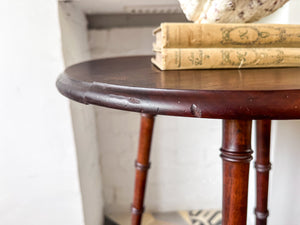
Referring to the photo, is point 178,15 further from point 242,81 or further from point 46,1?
point 242,81

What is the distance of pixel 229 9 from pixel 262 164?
0.34 metres

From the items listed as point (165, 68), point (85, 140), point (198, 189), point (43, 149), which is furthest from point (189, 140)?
→ point (165, 68)

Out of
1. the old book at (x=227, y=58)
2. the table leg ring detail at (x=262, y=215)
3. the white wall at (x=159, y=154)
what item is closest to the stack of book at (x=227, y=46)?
the old book at (x=227, y=58)

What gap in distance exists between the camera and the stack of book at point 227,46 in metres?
0.33

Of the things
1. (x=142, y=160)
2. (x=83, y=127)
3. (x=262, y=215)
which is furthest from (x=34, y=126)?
(x=262, y=215)

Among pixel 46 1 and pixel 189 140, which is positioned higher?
pixel 46 1

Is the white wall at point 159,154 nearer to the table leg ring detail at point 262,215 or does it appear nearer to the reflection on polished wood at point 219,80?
the table leg ring detail at point 262,215

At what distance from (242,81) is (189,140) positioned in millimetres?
651

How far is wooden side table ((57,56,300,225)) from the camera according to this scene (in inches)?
8.6

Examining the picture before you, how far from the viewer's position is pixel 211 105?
22cm

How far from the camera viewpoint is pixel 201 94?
0.74ft

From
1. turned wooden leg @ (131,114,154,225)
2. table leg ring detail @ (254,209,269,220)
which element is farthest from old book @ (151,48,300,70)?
A: table leg ring detail @ (254,209,269,220)

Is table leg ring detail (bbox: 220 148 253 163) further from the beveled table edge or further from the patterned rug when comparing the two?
the patterned rug

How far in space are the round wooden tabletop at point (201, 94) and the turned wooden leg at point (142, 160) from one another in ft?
1.03
